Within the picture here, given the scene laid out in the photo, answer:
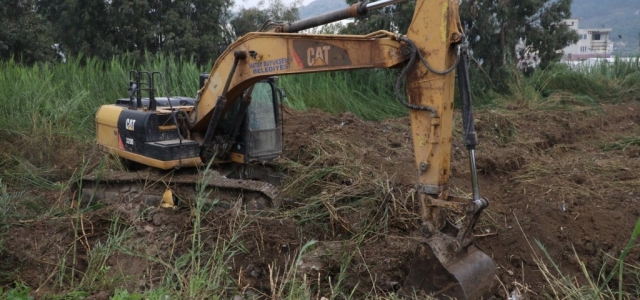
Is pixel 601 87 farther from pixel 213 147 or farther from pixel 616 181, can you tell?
pixel 213 147

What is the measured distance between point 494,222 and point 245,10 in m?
21.7

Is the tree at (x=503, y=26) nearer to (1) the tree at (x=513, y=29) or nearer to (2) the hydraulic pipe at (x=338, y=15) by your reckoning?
(1) the tree at (x=513, y=29)

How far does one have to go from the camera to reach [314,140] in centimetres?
777

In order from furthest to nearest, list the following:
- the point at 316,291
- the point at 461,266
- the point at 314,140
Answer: the point at 314,140
the point at 316,291
the point at 461,266

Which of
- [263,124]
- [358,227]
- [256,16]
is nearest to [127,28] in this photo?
[256,16]

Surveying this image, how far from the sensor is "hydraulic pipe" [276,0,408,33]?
14.9 ft

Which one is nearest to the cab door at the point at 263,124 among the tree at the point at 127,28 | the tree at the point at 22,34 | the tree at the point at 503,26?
the tree at the point at 503,26

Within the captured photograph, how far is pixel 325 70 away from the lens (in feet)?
15.9

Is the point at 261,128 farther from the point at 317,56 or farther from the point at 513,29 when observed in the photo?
the point at 513,29

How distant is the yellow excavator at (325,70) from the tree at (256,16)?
17.9 meters

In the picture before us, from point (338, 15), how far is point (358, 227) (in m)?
1.76

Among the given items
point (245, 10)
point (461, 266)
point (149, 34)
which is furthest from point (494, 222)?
point (245, 10)

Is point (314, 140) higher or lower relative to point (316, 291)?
higher

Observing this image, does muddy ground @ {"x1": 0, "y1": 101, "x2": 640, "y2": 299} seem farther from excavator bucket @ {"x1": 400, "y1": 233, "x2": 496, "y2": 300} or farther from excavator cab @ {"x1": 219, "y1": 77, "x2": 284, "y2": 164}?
excavator cab @ {"x1": 219, "y1": 77, "x2": 284, "y2": 164}
